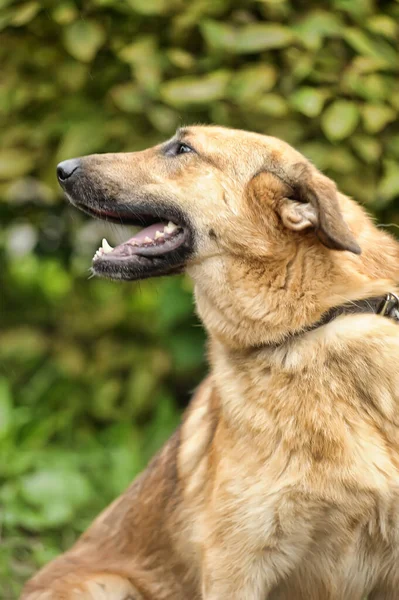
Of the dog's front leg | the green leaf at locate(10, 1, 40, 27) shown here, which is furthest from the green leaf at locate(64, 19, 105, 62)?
the dog's front leg

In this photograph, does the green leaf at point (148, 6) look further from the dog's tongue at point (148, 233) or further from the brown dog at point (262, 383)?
the dog's tongue at point (148, 233)

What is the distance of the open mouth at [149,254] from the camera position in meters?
3.32

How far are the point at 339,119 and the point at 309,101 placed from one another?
0.51 ft

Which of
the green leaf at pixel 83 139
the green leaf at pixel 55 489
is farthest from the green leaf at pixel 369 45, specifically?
the green leaf at pixel 55 489

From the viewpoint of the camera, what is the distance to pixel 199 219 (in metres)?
3.33

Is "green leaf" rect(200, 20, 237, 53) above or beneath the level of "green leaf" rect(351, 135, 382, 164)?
above

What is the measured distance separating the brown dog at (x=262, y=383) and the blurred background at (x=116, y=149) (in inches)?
45.0

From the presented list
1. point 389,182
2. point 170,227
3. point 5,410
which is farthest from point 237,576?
point 5,410

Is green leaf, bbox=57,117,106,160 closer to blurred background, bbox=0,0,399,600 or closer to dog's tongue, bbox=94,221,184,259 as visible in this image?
blurred background, bbox=0,0,399,600

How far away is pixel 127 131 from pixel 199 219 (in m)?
1.55

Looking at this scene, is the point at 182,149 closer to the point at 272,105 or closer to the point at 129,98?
the point at 272,105

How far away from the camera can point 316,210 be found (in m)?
3.03

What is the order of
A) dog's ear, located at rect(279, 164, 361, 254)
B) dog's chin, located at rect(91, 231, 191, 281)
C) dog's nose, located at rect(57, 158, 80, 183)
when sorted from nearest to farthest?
1. dog's ear, located at rect(279, 164, 361, 254)
2. dog's chin, located at rect(91, 231, 191, 281)
3. dog's nose, located at rect(57, 158, 80, 183)

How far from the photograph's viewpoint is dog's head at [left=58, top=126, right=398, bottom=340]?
124 inches
